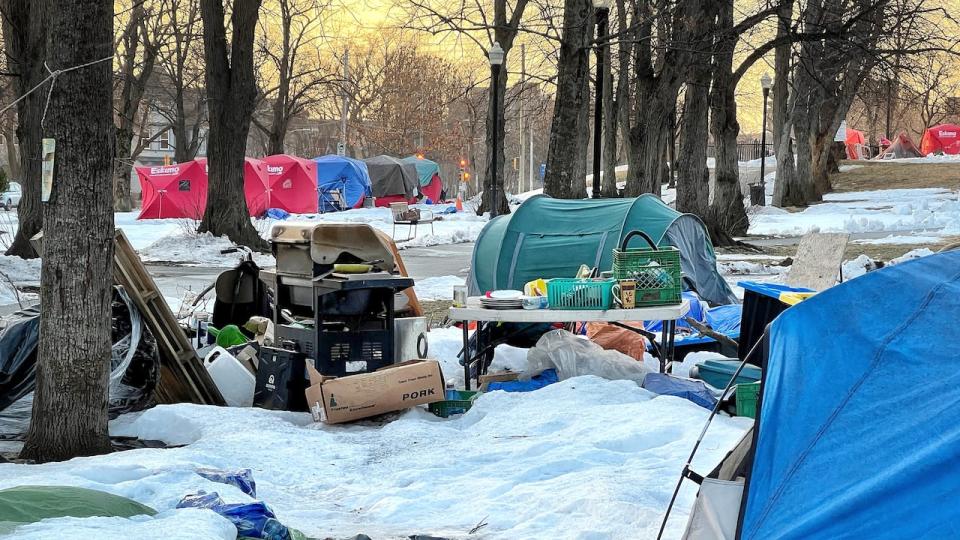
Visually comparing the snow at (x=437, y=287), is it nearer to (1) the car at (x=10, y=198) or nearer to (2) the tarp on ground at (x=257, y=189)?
(1) the car at (x=10, y=198)

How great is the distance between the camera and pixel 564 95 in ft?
64.6

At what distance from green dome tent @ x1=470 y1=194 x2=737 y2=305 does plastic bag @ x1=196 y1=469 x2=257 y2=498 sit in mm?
6867

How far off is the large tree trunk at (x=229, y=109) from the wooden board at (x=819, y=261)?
14.0 meters

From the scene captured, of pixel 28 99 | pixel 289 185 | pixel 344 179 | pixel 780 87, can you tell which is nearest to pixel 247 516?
pixel 28 99

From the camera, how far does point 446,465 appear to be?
688 centimetres

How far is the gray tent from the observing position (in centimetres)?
5138

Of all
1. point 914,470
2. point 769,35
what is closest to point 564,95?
point 914,470

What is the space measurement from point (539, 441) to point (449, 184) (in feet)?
303

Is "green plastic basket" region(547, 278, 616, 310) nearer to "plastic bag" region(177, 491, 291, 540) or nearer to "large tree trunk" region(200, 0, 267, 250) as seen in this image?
"plastic bag" region(177, 491, 291, 540)

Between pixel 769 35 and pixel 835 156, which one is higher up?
pixel 769 35

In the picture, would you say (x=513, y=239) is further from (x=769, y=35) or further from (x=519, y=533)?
(x=769, y=35)

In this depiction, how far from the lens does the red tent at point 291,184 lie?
4250cm

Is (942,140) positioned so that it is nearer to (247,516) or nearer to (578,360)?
(578,360)

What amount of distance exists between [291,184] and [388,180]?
Result: 9121 millimetres
